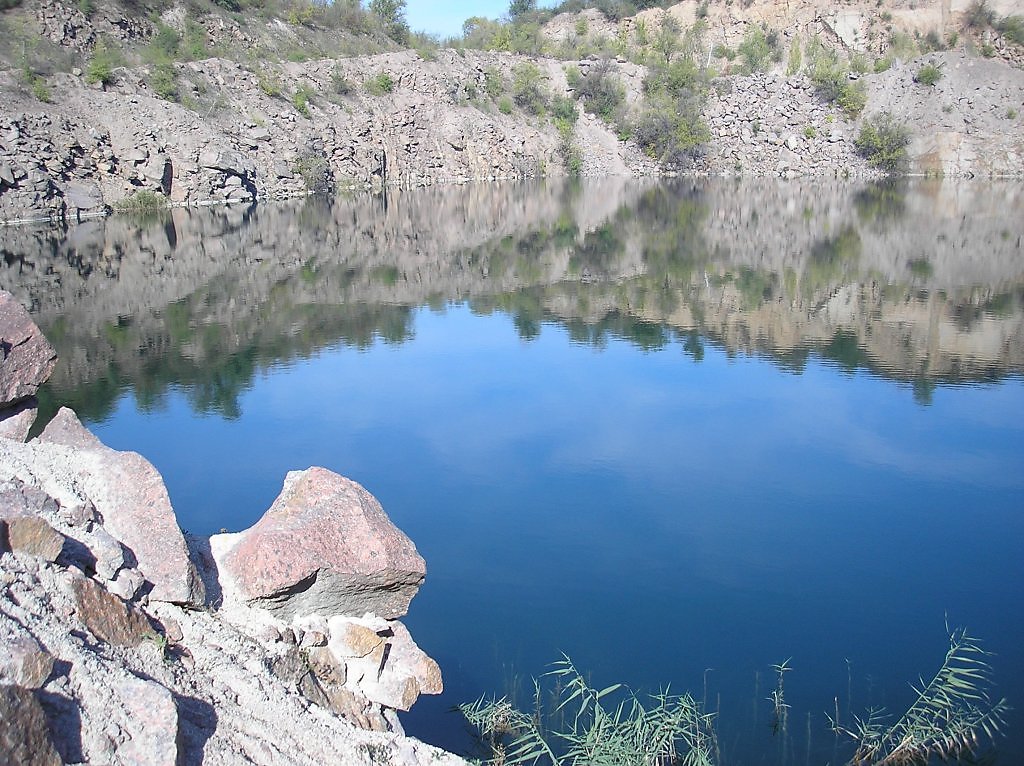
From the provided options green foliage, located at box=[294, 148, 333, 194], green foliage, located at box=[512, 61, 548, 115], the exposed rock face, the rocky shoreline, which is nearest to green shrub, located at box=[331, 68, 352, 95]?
green foliage, located at box=[294, 148, 333, 194]

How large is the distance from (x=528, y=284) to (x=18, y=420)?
17.8 meters

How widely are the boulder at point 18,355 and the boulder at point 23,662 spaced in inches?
197

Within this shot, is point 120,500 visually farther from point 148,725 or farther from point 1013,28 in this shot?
point 1013,28

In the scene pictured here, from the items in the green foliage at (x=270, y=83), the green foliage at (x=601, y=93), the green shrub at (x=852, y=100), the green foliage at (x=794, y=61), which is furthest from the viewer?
the green foliage at (x=794, y=61)

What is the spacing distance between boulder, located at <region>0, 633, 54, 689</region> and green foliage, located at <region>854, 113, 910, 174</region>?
2530 inches

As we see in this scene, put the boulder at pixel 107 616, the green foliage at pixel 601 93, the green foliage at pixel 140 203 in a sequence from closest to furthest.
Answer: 1. the boulder at pixel 107 616
2. the green foliage at pixel 140 203
3. the green foliage at pixel 601 93

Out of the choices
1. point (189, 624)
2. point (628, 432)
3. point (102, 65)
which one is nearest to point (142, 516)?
point (189, 624)

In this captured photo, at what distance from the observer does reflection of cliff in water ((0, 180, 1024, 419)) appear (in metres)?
17.5

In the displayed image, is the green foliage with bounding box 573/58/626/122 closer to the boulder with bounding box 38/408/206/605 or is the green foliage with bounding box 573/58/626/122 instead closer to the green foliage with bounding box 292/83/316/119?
the green foliage with bounding box 292/83/316/119

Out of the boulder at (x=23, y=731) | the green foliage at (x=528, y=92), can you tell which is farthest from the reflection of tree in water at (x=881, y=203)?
the boulder at (x=23, y=731)

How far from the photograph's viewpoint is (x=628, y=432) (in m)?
13.0

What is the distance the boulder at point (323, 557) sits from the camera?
6.31 m

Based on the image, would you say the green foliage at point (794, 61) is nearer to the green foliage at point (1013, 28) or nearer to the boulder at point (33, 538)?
the green foliage at point (1013, 28)

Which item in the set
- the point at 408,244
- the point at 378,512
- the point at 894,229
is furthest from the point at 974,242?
the point at 378,512
